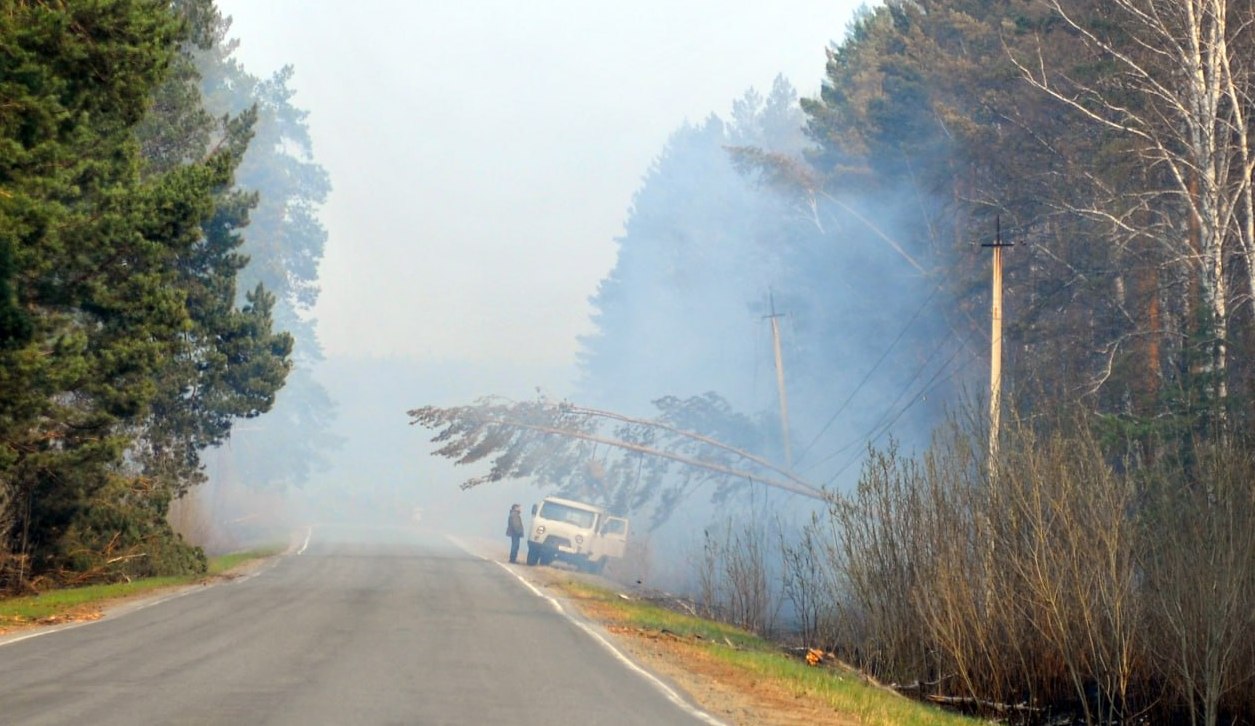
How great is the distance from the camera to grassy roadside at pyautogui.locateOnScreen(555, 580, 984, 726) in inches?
566

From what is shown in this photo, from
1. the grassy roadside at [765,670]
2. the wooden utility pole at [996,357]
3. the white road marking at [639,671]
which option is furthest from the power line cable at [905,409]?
the white road marking at [639,671]

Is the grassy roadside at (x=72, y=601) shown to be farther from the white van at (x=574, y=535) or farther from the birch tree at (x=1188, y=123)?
the birch tree at (x=1188, y=123)

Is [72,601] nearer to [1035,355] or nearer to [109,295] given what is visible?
[109,295]

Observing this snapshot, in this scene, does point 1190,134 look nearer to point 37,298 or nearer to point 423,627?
point 423,627

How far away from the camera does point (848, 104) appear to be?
54.0 metres

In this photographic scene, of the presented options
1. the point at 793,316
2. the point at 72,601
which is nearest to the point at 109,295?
the point at 72,601

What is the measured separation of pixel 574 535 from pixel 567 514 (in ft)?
2.85

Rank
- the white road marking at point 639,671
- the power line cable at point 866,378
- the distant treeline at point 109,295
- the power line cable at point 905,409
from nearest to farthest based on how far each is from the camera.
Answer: the white road marking at point 639,671
the distant treeline at point 109,295
the power line cable at point 905,409
the power line cable at point 866,378

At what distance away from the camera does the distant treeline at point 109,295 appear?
18734mm

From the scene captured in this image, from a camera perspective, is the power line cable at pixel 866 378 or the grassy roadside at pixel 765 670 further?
the power line cable at pixel 866 378

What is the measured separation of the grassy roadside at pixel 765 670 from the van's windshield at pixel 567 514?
16846 millimetres

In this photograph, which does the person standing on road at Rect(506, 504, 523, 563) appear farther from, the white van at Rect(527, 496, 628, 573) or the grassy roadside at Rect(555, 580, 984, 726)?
the grassy roadside at Rect(555, 580, 984, 726)

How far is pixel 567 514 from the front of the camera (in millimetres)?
45406

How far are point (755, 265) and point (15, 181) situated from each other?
56255 millimetres
